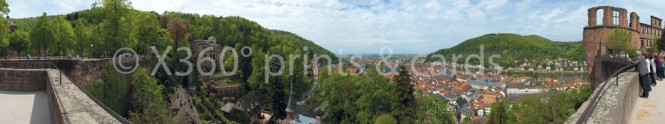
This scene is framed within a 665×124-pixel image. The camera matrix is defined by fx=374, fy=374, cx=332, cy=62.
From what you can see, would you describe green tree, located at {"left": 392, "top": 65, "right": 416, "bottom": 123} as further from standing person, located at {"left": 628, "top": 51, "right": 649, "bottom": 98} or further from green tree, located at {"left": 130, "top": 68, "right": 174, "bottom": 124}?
standing person, located at {"left": 628, "top": 51, "right": 649, "bottom": 98}

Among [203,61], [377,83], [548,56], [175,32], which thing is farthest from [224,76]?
[548,56]

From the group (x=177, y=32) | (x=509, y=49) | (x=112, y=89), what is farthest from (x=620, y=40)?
(x=509, y=49)

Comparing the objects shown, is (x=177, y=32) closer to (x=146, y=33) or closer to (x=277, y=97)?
(x=277, y=97)

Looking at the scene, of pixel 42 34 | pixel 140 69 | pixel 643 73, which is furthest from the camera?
pixel 42 34

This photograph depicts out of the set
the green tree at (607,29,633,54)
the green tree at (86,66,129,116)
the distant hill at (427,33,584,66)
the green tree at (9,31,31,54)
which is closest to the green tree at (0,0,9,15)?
the green tree at (86,66,129,116)

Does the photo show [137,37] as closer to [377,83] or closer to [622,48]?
[377,83]
